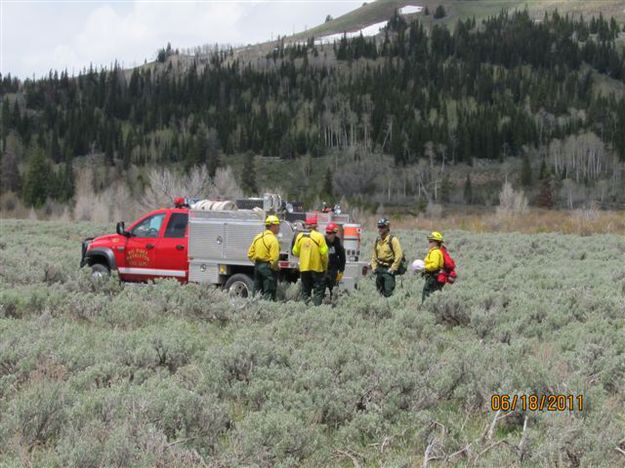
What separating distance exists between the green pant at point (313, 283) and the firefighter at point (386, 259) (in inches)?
57.2

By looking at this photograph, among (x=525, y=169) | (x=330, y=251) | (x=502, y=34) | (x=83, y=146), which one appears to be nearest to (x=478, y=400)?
(x=330, y=251)

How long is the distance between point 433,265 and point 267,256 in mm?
2814

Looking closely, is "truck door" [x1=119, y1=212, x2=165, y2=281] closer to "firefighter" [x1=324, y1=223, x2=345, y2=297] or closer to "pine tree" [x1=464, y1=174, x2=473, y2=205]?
"firefighter" [x1=324, y1=223, x2=345, y2=297]

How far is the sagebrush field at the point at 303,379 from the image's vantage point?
492 centimetres

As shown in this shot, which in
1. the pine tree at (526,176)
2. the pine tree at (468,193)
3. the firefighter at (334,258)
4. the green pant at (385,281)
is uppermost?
the pine tree at (526,176)

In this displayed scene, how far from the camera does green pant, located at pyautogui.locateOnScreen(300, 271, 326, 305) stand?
11688mm

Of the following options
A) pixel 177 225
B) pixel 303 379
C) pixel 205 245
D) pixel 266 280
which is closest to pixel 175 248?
pixel 177 225

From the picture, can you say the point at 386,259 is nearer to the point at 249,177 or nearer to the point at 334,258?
the point at 334,258

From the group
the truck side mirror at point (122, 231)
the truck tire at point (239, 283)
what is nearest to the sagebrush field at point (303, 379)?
the truck tire at point (239, 283)

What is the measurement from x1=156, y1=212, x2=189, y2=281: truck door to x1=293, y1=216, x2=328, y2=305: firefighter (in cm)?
299

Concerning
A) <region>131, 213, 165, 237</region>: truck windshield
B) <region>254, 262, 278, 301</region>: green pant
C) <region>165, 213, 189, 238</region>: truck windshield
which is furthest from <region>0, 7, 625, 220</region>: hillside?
<region>254, 262, 278, 301</region>: green pant

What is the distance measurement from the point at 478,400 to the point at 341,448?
5.19 ft

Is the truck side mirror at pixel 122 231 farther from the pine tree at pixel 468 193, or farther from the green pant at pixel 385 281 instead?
the pine tree at pixel 468 193

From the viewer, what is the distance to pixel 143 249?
14.1 meters
